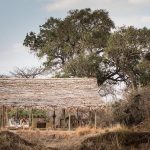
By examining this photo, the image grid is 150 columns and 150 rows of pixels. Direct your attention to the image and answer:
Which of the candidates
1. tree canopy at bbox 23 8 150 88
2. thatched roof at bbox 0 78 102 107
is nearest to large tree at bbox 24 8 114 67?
tree canopy at bbox 23 8 150 88

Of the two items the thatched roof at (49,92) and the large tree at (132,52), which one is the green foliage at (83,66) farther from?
the thatched roof at (49,92)

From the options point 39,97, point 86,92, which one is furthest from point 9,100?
point 86,92

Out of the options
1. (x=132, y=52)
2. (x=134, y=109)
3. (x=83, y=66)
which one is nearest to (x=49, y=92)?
(x=83, y=66)

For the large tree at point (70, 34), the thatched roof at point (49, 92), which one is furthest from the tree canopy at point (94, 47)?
the thatched roof at point (49, 92)

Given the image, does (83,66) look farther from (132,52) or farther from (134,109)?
(134,109)

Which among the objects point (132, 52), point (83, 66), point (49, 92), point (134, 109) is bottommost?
point (134, 109)

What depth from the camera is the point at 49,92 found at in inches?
1235

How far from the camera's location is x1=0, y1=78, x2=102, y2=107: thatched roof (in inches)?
1163

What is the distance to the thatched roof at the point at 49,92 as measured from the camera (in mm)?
29544

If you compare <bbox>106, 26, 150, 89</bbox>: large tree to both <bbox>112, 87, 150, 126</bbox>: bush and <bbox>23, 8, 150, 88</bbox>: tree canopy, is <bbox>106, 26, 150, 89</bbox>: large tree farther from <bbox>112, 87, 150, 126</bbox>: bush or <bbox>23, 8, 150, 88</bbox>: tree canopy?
<bbox>112, 87, 150, 126</bbox>: bush

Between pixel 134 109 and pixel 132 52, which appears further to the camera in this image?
pixel 132 52

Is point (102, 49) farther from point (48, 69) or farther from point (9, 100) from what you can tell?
point (9, 100)

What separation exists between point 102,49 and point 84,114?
661 cm

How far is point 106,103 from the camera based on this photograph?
30.8m
